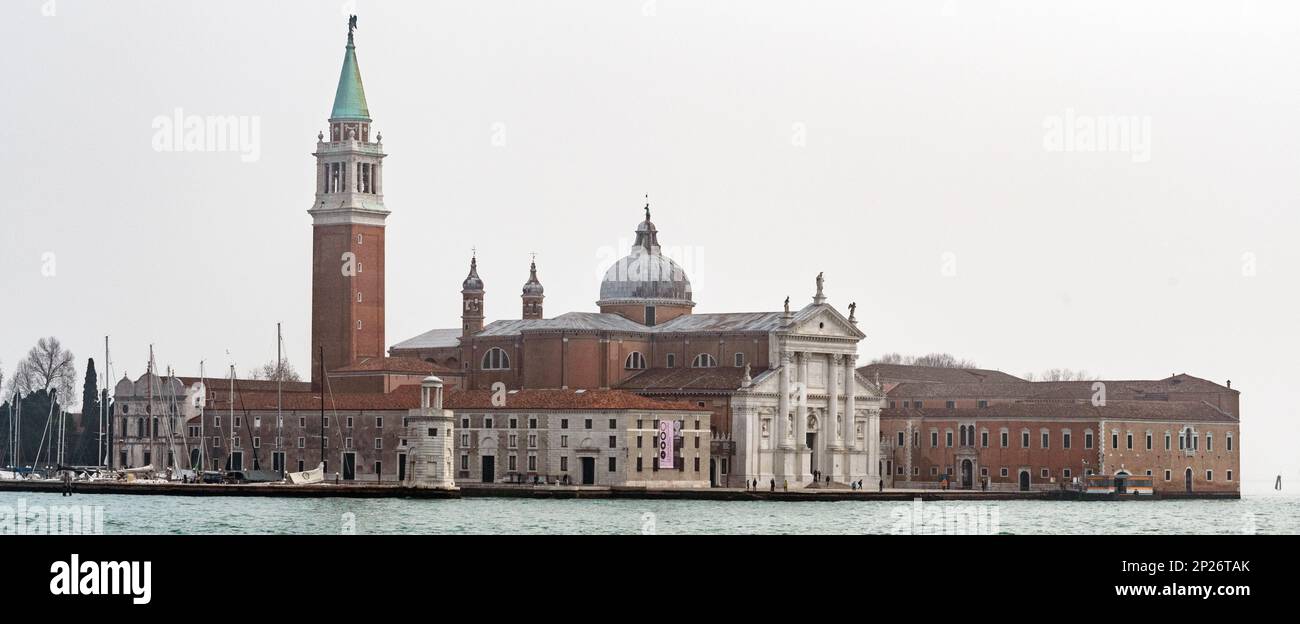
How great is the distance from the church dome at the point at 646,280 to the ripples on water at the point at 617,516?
14.3m

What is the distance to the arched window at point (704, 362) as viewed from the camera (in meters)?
82.3

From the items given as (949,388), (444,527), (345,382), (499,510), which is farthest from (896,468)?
(444,527)

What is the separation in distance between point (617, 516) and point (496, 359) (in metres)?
24.6

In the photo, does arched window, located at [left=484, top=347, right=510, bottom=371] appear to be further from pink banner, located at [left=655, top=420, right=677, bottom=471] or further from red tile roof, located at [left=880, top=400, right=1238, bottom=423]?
red tile roof, located at [left=880, top=400, right=1238, bottom=423]

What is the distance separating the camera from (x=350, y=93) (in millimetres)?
84125

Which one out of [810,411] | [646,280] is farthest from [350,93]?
[810,411]

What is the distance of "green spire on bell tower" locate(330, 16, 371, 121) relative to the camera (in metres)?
83.8

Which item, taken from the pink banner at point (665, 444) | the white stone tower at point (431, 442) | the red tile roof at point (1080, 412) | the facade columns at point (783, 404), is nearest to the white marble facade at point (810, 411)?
the facade columns at point (783, 404)

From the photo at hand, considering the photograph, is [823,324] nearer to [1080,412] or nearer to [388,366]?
[1080,412]

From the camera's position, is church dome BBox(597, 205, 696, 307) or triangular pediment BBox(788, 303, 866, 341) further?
church dome BBox(597, 205, 696, 307)

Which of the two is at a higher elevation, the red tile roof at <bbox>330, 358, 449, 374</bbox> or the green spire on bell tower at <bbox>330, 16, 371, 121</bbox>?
the green spire on bell tower at <bbox>330, 16, 371, 121</bbox>

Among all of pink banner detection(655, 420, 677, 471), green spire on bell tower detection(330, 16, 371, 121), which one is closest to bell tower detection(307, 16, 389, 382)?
green spire on bell tower detection(330, 16, 371, 121)

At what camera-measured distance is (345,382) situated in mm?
83125

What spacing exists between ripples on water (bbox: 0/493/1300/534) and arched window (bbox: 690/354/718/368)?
9.58 meters
